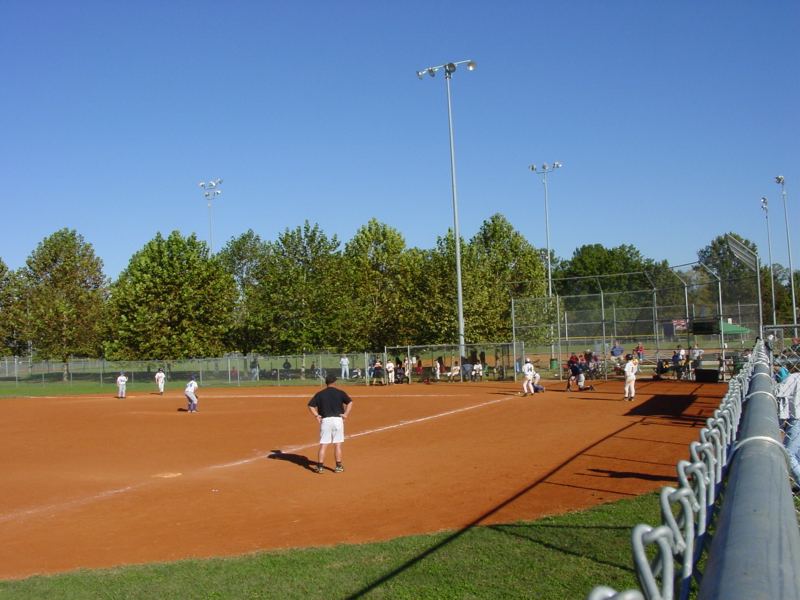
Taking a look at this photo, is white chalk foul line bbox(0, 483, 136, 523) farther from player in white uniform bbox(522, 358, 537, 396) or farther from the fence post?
player in white uniform bbox(522, 358, 537, 396)

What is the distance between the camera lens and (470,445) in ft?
58.4

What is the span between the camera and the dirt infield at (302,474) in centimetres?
1029

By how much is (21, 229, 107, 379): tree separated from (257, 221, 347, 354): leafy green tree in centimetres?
1890

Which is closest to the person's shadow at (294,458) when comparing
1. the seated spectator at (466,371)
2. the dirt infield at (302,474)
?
the dirt infield at (302,474)

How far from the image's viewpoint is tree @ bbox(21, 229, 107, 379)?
6425 cm

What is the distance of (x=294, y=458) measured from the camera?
17.3m

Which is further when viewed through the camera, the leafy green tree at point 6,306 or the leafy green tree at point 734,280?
the leafy green tree at point 6,306

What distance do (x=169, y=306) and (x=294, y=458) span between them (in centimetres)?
4025

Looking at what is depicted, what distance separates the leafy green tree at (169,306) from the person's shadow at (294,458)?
38697 millimetres

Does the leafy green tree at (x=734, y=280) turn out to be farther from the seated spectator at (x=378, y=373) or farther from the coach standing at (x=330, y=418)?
the coach standing at (x=330, y=418)

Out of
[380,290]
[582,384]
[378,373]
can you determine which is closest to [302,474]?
[582,384]

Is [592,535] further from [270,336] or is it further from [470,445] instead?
[270,336]

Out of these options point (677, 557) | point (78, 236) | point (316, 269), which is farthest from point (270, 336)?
point (677, 557)

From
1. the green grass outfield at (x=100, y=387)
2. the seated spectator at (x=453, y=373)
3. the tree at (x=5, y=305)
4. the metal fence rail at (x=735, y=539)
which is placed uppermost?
the tree at (x=5, y=305)
